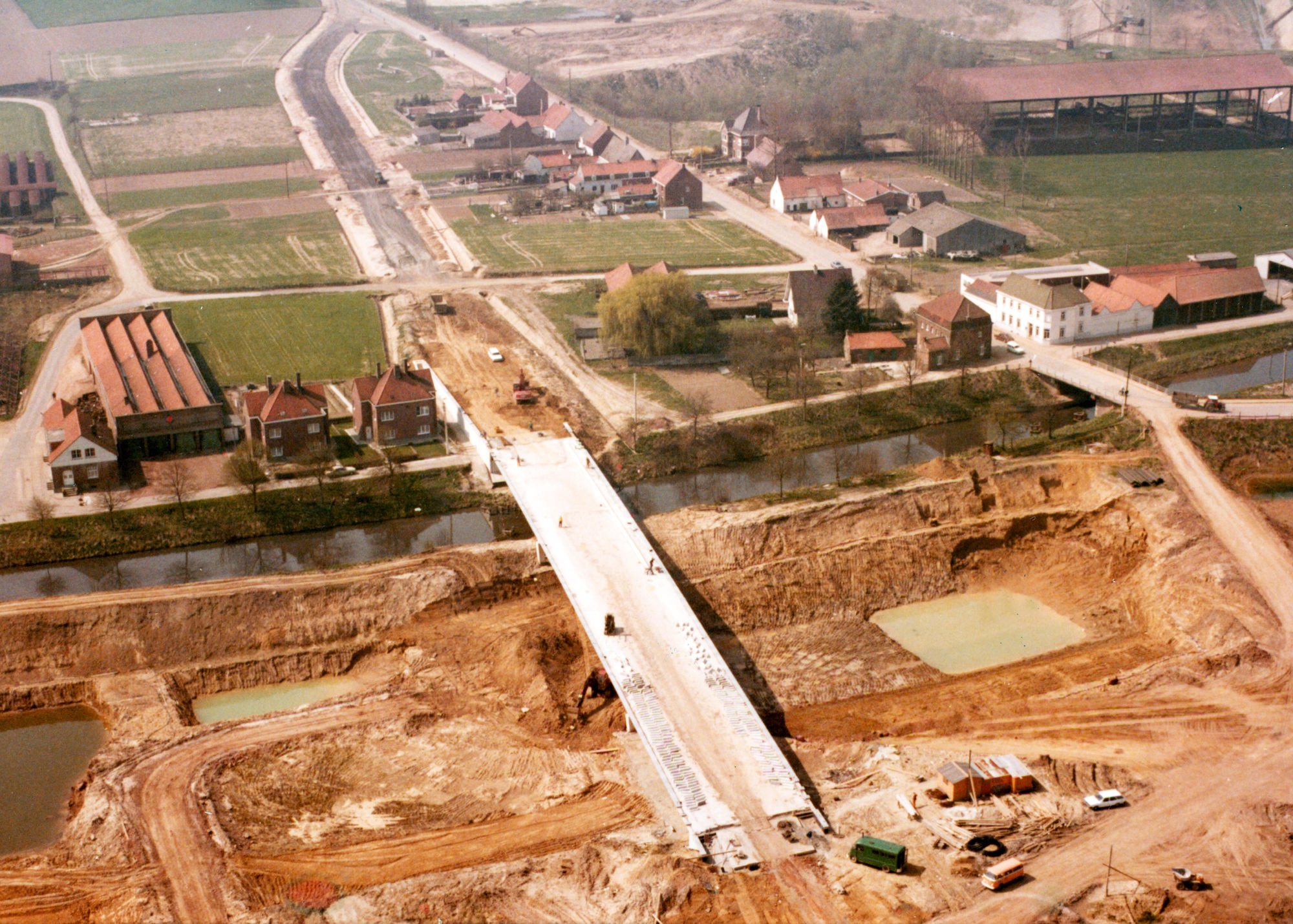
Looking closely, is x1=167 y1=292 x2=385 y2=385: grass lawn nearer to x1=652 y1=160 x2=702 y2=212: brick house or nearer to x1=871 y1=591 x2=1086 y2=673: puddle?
x1=652 y1=160 x2=702 y2=212: brick house

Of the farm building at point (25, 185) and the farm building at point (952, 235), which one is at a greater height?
the farm building at point (25, 185)

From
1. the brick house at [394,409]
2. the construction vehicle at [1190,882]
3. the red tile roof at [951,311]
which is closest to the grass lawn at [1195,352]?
the red tile roof at [951,311]

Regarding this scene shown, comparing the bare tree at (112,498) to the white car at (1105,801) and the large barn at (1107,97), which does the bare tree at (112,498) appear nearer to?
the white car at (1105,801)

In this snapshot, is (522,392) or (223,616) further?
(522,392)

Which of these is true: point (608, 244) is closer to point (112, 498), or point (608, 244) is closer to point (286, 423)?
point (286, 423)

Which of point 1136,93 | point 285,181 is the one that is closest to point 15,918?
point 285,181

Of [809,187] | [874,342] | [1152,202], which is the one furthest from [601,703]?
[1152,202]
